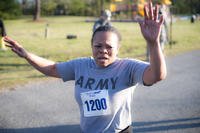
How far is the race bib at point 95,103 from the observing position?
2574 mm

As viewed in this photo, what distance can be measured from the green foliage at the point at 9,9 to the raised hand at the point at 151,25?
51.6 m

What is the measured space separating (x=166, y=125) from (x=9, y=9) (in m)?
51.4

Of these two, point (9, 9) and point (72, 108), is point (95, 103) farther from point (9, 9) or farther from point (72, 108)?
point (9, 9)

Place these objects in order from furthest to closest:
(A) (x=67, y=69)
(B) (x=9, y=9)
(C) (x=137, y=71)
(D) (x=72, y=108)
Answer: (B) (x=9, y=9) → (D) (x=72, y=108) → (A) (x=67, y=69) → (C) (x=137, y=71)

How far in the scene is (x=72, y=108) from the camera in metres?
6.17

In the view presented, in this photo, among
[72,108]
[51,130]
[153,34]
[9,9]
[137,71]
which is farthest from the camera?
[9,9]

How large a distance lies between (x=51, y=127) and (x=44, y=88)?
8.71 feet

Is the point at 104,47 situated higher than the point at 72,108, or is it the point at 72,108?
the point at 104,47

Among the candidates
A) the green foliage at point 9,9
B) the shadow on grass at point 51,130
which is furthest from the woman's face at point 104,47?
the green foliage at point 9,9

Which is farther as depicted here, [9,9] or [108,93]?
[9,9]

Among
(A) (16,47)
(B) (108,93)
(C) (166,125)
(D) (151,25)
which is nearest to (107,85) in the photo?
(B) (108,93)

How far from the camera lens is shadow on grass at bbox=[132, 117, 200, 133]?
5.14m

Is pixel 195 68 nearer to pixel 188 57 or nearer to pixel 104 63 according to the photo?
pixel 188 57

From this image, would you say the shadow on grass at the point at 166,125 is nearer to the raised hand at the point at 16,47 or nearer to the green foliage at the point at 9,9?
the raised hand at the point at 16,47
